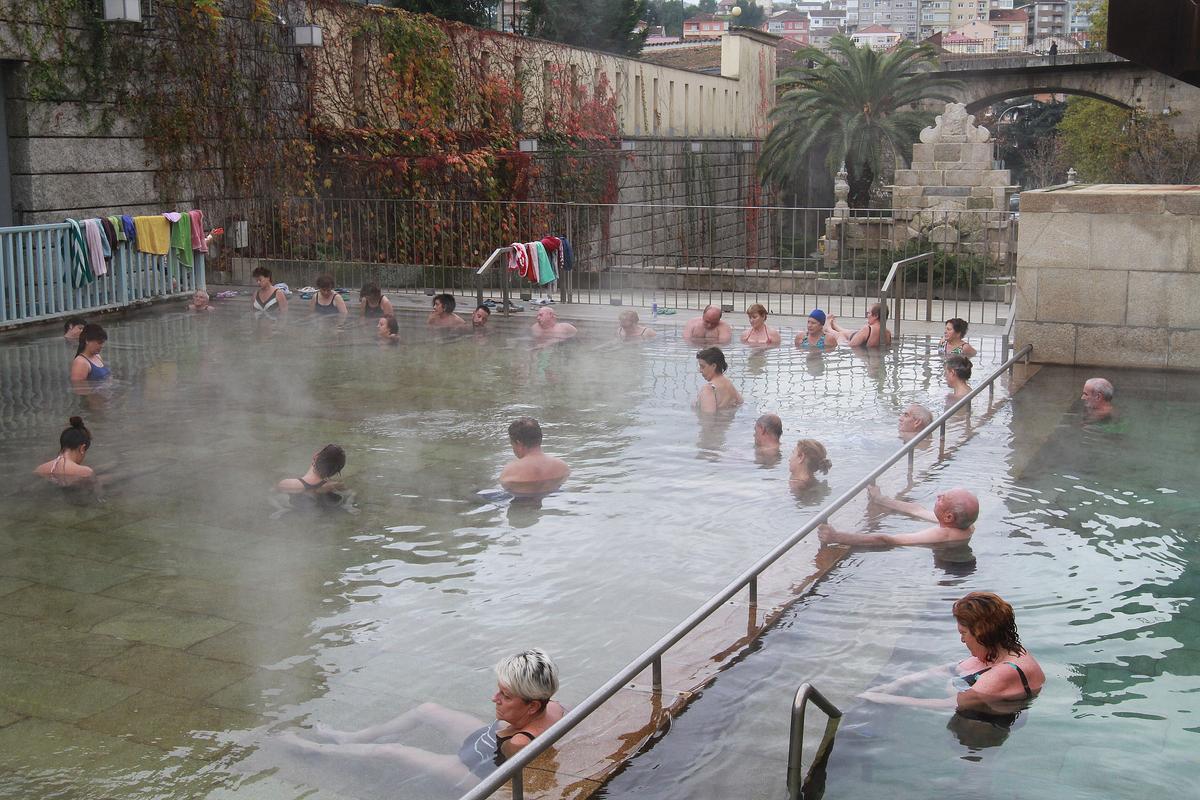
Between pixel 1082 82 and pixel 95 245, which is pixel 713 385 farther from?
pixel 1082 82

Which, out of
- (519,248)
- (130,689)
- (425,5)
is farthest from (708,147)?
(130,689)

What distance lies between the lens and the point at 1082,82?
55.6 metres

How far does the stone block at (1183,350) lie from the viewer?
45.1 feet

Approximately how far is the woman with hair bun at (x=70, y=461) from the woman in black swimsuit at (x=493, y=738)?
4997 mm

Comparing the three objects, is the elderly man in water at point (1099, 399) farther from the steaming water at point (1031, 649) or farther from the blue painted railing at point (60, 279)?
the blue painted railing at point (60, 279)

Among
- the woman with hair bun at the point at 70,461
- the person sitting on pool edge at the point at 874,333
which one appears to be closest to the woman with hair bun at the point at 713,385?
the person sitting on pool edge at the point at 874,333

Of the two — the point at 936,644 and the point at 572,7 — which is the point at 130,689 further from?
the point at 572,7

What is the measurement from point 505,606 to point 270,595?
1385mm

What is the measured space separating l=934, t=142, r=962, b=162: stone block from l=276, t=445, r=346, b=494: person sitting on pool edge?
2283 cm

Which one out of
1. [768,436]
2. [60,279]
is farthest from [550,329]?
[768,436]

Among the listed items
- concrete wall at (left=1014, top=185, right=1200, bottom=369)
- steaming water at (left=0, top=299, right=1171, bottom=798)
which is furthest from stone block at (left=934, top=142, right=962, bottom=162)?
concrete wall at (left=1014, top=185, right=1200, bottom=369)

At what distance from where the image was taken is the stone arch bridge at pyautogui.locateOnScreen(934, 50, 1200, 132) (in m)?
53.7

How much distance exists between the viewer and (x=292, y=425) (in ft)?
38.9

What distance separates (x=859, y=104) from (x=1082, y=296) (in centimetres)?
2685
